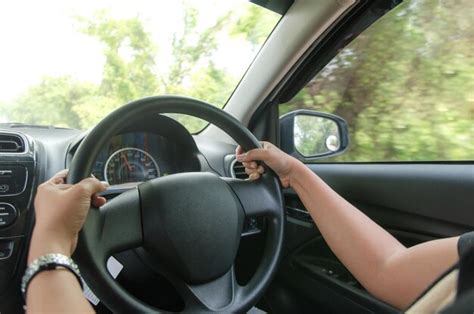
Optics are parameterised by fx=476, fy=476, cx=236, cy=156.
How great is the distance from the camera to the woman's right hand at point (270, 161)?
→ 142 centimetres

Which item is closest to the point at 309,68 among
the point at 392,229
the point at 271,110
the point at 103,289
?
the point at 271,110

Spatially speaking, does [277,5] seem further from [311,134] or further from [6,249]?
[6,249]

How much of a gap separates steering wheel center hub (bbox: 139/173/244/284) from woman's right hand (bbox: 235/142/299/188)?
5.6 inches

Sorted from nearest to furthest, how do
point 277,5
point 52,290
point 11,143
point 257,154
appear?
point 52,290
point 257,154
point 11,143
point 277,5

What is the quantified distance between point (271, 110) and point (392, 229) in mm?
831

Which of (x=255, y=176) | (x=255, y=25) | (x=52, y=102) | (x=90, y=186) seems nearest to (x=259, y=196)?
(x=255, y=176)

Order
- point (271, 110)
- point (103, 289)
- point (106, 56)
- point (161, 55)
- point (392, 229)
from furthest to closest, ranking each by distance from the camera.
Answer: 1. point (161, 55)
2. point (106, 56)
3. point (271, 110)
4. point (392, 229)
5. point (103, 289)

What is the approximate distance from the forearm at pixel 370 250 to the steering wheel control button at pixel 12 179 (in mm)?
839

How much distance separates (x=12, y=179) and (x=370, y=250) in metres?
1.09

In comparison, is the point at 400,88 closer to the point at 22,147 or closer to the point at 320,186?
the point at 320,186

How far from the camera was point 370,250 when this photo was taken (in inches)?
52.6

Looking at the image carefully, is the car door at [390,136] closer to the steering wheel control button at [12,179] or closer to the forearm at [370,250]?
the forearm at [370,250]

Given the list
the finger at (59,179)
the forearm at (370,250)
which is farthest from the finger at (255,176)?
the finger at (59,179)

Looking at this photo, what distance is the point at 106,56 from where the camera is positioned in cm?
251
